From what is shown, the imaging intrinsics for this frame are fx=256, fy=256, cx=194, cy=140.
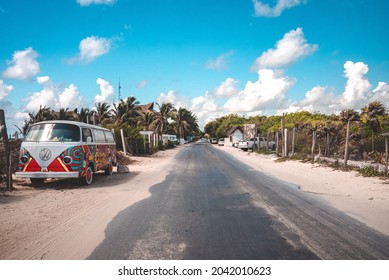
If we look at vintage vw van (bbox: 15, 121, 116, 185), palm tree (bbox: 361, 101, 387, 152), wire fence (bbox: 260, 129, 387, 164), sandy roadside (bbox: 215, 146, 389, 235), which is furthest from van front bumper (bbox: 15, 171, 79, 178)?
palm tree (bbox: 361, 101, 387, 152)

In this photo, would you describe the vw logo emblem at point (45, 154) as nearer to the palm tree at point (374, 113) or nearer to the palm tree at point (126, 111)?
the palm tree at point (374, 113)

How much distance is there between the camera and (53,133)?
8.08m

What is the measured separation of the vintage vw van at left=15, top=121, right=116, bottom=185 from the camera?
303 inches

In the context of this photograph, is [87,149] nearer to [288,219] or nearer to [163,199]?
[163,199]

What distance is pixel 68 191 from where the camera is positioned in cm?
759

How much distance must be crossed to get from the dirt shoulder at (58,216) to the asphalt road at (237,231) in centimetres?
36

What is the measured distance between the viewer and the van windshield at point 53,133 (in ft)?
26.2

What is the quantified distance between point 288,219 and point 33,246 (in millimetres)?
4270

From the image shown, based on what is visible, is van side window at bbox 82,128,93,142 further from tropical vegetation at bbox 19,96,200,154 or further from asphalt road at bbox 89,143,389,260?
tropical vegetation at bbox 19,96,200,154

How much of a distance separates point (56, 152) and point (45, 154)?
1.07ft

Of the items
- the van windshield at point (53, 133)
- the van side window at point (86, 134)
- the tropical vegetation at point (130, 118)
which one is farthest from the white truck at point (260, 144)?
the van windshield at point (53, 133)

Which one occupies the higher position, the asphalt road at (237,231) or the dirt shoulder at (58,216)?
the asphalt road at (237,231)

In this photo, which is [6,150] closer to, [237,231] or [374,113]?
[237,231]

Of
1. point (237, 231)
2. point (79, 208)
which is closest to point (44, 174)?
point (79, 208)
